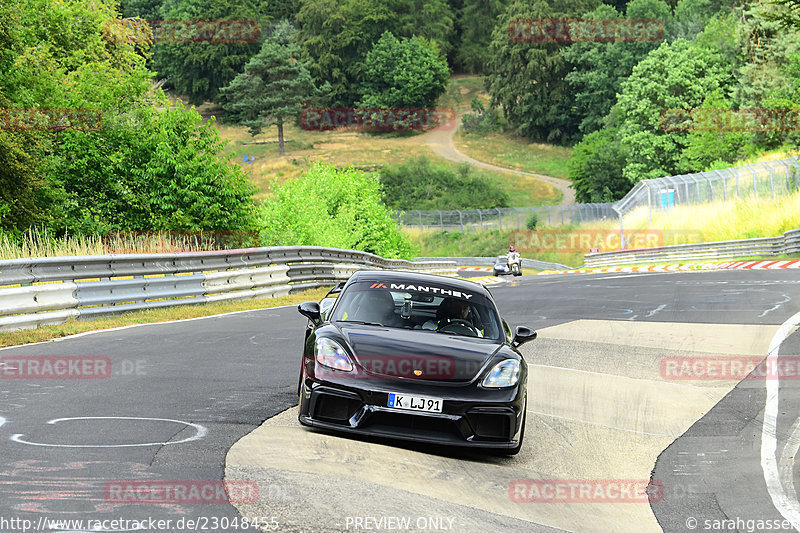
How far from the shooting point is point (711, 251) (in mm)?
43844

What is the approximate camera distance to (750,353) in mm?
13242

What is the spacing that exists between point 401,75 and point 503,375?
4973 inches

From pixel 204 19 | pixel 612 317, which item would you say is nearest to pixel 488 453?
pixel 612 317

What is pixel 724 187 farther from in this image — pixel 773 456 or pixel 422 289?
pixel 773 456

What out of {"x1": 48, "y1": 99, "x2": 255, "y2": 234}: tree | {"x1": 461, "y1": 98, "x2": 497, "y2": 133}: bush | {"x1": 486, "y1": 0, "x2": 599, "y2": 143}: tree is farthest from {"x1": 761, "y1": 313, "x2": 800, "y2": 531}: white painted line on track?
{"x1": 461, "y1": 98, "x2": 497, "y2": 133}: bush

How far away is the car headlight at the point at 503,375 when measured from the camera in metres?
7.35

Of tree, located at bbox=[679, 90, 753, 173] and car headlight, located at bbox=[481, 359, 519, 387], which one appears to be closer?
car headlight, located at bbox=[481, 359, 519, 387]

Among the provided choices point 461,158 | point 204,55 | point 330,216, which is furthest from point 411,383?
point 204,55

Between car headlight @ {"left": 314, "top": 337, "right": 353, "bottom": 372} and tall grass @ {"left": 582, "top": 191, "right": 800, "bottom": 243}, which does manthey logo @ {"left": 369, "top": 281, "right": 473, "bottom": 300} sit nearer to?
car headlight @ {"left": 314, "top": 337, "right": 353, "bottom": 372}

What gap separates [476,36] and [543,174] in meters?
47.4

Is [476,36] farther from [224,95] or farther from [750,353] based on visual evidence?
[750,353]

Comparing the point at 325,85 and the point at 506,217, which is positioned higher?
the point at 325,85

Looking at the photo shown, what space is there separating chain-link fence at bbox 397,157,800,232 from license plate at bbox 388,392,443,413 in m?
39.7

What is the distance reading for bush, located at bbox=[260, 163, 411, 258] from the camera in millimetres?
32312
